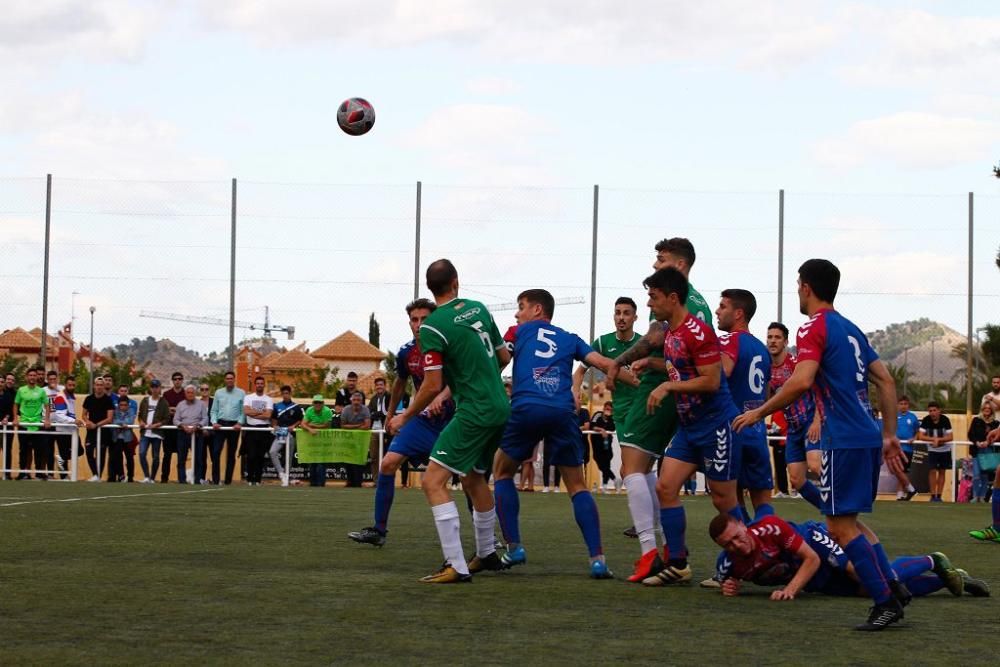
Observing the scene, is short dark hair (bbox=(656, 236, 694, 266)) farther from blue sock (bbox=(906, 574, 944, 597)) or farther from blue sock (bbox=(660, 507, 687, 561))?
blue sock (bbox=(906, 574, 944, 597))

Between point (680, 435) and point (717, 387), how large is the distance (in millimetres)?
468

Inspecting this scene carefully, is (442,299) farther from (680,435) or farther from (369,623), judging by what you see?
(369,623)

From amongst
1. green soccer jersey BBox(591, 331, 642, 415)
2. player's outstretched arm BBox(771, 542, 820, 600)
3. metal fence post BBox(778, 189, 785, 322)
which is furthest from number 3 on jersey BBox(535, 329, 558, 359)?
metal fence post BBox(778, 189, 785, 322)

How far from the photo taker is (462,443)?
8.62 m

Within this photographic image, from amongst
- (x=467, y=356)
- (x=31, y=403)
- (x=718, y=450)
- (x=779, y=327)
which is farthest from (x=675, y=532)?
(x=31, y=403)

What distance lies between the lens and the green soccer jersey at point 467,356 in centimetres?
858

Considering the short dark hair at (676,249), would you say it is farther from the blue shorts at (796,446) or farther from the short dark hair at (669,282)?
the blue shorts at (796,446)

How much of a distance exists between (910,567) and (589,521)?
2.07 metres

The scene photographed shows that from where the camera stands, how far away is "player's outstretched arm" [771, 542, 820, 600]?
7.82m

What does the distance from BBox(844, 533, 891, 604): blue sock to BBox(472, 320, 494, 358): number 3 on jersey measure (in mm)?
2760

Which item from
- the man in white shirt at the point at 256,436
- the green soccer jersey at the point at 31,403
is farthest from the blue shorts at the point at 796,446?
the green soccer jersey at the point at 31,403

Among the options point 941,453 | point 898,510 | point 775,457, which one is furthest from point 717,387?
point 941,453

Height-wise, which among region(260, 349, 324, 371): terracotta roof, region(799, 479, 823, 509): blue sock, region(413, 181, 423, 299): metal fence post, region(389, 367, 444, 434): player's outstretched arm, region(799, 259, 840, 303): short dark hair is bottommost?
region(799, 479, 823, 509): blue sock

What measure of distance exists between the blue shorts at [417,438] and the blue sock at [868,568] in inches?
182
